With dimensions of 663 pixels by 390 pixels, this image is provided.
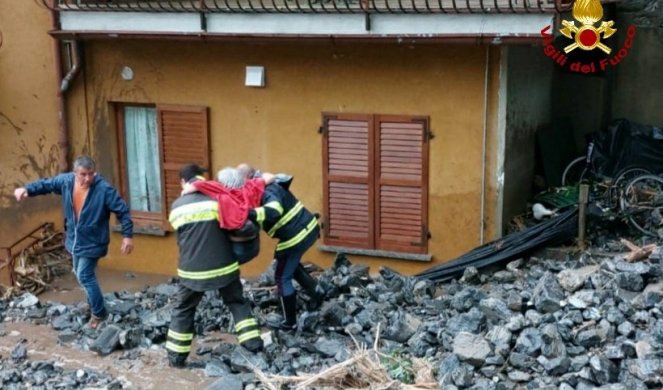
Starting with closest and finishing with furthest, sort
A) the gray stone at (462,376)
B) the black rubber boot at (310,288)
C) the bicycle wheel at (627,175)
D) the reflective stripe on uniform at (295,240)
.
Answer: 1. the gray stone at (462,376)
2. the reflective stripe on uniform at (295,240)
3. the black rubber boot at (310,288)
4. the bicycle wheel at (627,175)

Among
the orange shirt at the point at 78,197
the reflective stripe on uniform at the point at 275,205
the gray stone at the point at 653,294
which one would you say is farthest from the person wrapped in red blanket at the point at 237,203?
the gray stone at the point at 653,294

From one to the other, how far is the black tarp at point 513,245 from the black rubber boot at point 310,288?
164 cm

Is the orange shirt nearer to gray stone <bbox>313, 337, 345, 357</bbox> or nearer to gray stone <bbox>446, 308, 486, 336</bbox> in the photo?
gray stone <bbox>313, 337, 345, 357</bbox>

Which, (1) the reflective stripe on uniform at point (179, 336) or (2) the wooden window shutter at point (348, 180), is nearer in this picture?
(1) the reflective stripe on uniform at point (179, 336)

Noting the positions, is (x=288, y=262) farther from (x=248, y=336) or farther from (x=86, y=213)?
(x=86, y=213)

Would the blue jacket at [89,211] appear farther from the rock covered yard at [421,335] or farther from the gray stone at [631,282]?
the gray stone at [631,282]

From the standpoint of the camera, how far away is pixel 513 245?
9.22m

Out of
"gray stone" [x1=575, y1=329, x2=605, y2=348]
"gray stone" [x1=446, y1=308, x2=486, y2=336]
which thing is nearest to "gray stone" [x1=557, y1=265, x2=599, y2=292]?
"gray stone" [x1=446, y1=308, x2=486, y2=336]

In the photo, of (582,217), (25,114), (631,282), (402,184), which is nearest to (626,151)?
(582,217)

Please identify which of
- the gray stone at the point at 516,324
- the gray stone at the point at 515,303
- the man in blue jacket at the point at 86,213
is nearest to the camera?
the gray stone at the point at 516,324

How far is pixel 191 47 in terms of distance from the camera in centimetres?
1073

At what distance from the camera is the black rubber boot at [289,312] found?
7.51 m

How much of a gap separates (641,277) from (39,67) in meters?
8.23

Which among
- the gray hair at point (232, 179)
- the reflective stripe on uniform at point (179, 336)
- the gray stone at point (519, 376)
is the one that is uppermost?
the gray hair at point (232, 179)
